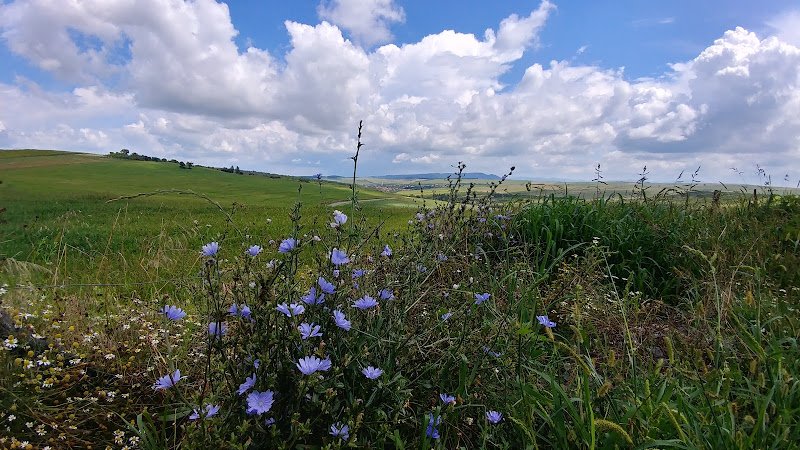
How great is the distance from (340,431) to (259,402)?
32 cm

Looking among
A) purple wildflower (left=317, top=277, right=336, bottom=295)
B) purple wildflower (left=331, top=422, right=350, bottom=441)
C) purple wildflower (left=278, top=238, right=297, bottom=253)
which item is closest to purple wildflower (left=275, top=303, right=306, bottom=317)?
purple wildflower (left=317, top=277, right=336, bottom=295)

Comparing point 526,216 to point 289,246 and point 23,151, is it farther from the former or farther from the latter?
point 23,151

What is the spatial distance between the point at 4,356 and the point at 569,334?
3.68m

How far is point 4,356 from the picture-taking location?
2697 millimetres

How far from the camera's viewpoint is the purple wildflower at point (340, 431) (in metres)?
1.80

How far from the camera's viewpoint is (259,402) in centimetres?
173

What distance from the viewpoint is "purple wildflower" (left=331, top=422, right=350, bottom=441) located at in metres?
1.80

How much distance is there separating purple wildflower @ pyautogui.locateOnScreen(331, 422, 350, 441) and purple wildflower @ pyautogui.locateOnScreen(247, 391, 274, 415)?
260 millimetres

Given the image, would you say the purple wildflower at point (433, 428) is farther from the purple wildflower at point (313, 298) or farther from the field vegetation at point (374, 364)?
the purple wildflower at point (313, 298)

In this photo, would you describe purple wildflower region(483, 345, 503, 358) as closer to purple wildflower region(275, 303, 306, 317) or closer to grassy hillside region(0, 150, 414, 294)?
purple wildflower region(275, 303, 306, 317)

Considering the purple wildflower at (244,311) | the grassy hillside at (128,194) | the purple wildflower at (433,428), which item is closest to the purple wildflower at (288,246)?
the purple wildflower at (244,311)

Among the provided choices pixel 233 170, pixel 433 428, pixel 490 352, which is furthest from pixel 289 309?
pixel 233 170

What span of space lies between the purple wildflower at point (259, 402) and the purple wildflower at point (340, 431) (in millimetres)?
260

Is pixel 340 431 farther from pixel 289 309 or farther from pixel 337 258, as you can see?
pixel 337 258
